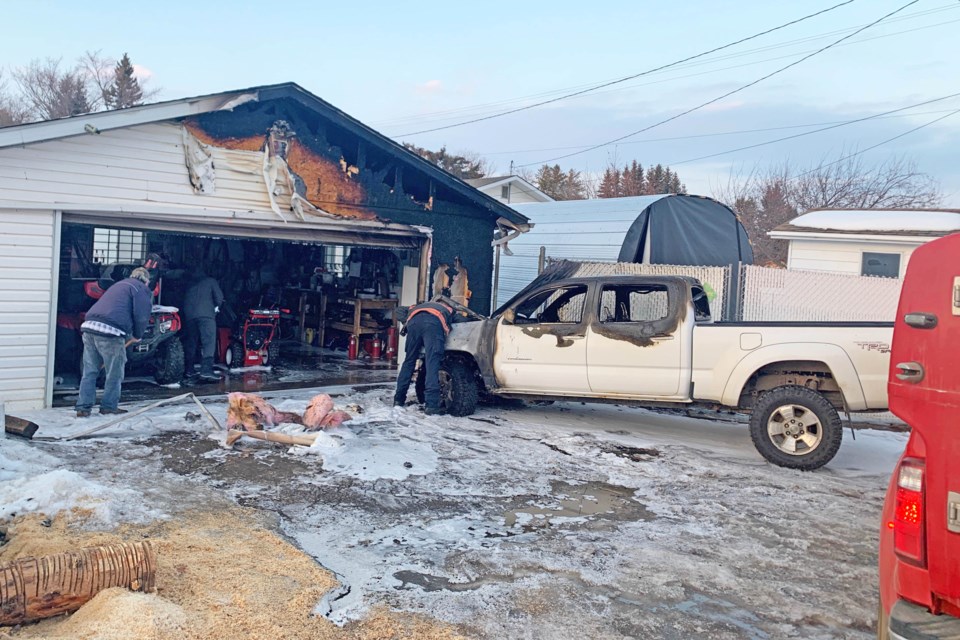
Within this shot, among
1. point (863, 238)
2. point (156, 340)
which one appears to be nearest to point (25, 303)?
point (156, 340)

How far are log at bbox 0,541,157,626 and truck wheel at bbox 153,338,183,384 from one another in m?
7.96

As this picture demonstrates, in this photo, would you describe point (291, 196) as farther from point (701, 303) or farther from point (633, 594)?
point (633, 594)

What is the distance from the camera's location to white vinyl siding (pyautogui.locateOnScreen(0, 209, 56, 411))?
912cm

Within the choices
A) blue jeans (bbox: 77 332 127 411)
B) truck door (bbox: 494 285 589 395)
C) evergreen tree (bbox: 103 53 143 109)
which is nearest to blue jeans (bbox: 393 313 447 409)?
truck door (bbox: 494 285 589 395)

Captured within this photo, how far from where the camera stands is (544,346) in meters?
9.80

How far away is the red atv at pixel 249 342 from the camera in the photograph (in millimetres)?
13625

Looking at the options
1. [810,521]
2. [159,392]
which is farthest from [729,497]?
[159,392]

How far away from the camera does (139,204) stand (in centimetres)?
987

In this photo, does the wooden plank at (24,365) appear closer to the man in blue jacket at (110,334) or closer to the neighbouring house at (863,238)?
the man in blue jacket at (110,334)

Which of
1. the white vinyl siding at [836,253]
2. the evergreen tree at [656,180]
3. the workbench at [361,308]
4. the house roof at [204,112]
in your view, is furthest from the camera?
the evergreen tree at [656,180]

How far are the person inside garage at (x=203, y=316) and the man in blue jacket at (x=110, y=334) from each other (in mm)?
3030

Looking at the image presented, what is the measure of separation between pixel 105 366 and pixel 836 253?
17657 mm

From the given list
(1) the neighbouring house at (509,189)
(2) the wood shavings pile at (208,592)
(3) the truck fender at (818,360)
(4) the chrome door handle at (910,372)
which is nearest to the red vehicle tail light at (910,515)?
(4) the chrome door handle at (910,372)

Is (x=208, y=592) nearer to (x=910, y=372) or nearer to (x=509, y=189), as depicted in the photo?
(x=910, y=372)
